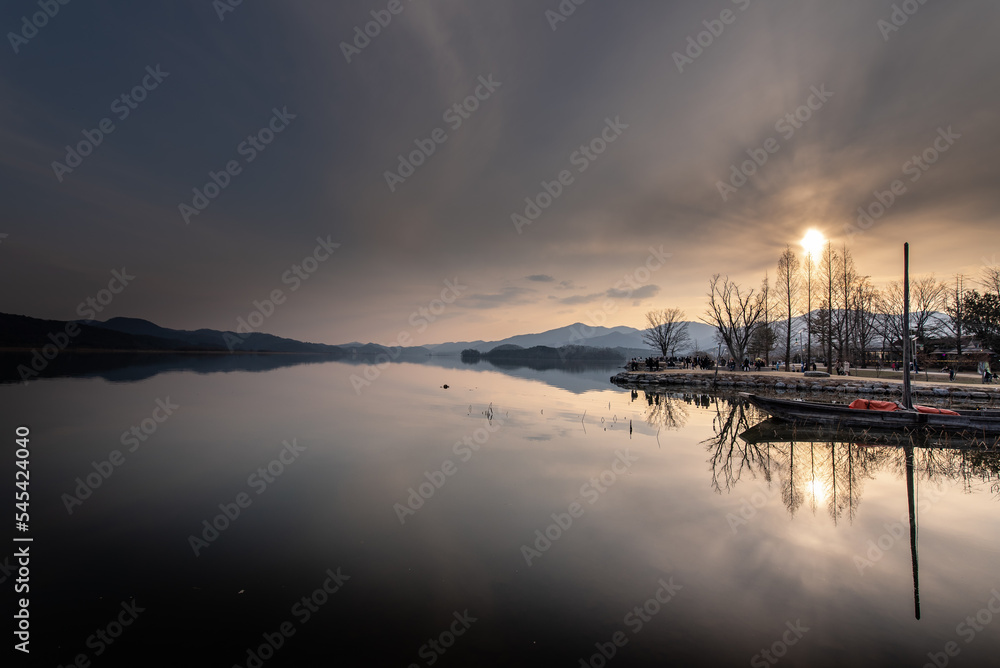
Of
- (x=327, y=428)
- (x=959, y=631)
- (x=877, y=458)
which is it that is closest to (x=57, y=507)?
(x=327, y=428)

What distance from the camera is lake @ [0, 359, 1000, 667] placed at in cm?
457

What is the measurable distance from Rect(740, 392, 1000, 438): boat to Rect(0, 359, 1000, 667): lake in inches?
118

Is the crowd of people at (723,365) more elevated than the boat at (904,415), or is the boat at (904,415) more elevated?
the crowd of people at (723,365)

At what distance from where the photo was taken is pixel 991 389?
2461 cm

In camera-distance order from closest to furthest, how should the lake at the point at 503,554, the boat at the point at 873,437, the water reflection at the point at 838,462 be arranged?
the lake at the point at 503,554
the water reflection at the point at 838,462
the boat at the point at 873,437

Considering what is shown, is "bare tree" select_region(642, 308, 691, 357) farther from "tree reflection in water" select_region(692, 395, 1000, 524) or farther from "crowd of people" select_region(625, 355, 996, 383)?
"tree reflection in water" select_region(692, 395, 1000, 524)

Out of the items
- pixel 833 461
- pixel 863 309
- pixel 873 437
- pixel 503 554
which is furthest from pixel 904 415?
pixel 863 309

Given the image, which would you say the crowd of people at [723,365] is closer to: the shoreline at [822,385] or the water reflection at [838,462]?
the shoreline at [822,385]

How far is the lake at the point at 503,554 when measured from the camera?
457 cm

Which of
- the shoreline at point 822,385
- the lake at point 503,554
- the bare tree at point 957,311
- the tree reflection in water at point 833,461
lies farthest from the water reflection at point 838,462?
the bare tree at point 957,311

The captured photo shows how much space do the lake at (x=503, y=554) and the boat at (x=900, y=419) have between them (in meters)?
2.99

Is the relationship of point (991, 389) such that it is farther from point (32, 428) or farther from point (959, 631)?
point (32, 428)

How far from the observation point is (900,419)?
17.4 meters

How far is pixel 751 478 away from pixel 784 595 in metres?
6.49
